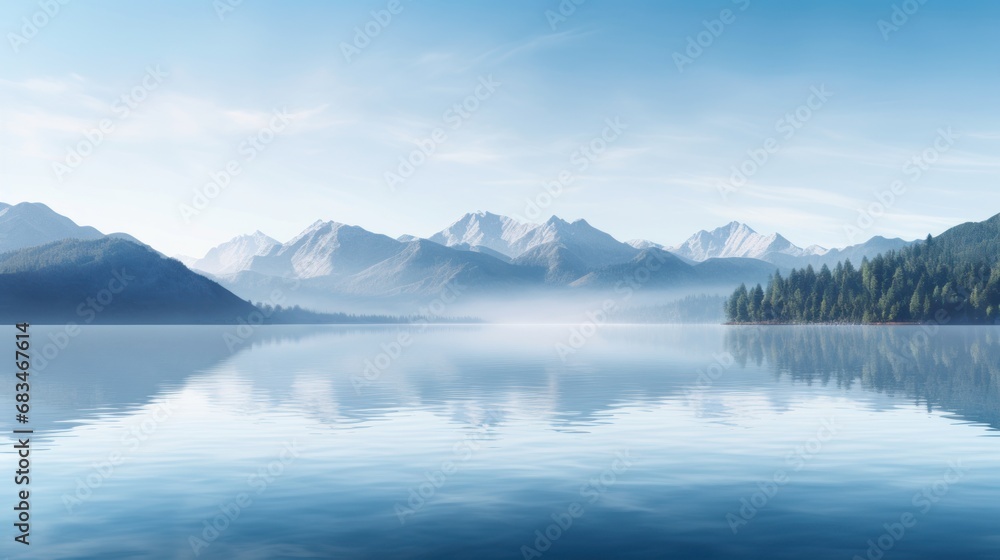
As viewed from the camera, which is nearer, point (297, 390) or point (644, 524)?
point (644, 524)

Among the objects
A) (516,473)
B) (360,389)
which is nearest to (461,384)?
(360,389)

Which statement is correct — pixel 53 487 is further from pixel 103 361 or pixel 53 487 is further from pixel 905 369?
pixel 103 361

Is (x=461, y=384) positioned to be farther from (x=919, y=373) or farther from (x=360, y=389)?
(x=919, y=373)

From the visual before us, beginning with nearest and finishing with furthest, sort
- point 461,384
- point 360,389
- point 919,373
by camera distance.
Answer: point 360,389 → point 461,384 → point 919,373

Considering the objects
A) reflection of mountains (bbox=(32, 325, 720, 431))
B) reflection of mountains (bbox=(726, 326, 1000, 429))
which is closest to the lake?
reflection of mountains (bbox=(32, 325, 720, 431))

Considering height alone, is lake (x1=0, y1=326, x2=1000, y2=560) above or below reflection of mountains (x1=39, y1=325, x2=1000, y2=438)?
below

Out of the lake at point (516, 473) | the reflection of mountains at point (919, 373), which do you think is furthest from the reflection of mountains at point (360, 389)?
the reflection of mountains at point (919, 373)

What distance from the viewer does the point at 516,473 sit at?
3369cm

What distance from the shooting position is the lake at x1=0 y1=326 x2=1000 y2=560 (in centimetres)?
2423

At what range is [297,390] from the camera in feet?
231

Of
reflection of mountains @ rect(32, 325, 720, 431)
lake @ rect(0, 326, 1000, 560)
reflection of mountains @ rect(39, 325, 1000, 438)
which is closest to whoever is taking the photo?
lake @ rect(0, 326, 1000, 560)

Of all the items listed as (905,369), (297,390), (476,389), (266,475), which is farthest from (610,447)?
(905,369)

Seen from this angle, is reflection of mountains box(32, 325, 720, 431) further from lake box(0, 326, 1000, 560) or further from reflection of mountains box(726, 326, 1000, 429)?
reflection of mountains box(726, 326, 1000, 429)

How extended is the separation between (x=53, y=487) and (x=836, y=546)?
2793cm
